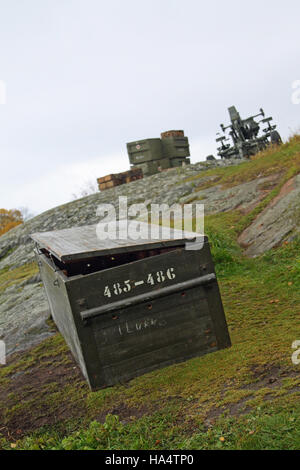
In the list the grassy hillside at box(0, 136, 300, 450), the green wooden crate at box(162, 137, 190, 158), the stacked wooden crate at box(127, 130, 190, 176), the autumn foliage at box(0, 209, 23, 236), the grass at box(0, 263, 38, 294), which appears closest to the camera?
the grassy hillside at box(0, 136, 300, 450)

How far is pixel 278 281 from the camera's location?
670 cm

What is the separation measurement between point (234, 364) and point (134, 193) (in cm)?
1520

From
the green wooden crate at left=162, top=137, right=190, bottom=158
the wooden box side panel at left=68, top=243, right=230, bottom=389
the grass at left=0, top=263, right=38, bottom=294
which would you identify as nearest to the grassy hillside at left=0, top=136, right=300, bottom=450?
the wooden box side panel at left=68, top=243, right=230, bottom=389

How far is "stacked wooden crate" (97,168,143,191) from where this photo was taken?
22.4 m

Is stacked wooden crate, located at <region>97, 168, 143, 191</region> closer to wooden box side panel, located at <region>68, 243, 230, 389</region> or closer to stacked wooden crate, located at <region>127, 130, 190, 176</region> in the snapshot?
stacked wooden crate, located at <region>127, 130, 190, 176</region>

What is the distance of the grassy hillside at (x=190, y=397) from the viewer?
3071 mm

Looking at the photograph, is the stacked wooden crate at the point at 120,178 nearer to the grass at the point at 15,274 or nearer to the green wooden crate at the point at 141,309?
the grass at the point at 15,274

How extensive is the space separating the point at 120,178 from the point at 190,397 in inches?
765

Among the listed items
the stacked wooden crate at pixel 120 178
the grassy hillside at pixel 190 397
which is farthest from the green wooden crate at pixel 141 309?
the stacked wooden crate at pixel 120 178

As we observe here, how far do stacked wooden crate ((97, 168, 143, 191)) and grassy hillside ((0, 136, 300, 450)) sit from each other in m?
16.0

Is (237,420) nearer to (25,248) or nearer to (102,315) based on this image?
(102,315)

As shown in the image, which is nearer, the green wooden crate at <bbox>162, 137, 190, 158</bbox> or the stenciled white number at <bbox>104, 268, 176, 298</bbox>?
the stenciled white number at <bbox>104, 268, 176, 298</bbox>

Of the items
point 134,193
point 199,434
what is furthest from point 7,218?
point 199,434

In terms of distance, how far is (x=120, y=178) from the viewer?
22.7 meters
